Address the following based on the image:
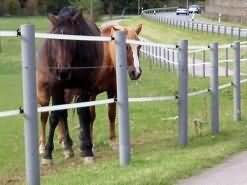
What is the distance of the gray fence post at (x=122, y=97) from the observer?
8.79 m

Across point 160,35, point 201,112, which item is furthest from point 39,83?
point 160,35

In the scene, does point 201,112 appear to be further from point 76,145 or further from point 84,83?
point 84,83

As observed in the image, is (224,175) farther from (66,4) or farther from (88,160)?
(66,4)

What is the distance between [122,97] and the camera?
8.85 m

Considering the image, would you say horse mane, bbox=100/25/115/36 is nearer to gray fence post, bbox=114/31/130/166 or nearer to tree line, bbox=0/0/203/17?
gray fence post, bbox=114/31/130/166

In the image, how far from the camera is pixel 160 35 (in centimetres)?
6644

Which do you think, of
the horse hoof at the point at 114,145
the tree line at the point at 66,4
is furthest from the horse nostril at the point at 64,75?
the tree line at the point at 66,4

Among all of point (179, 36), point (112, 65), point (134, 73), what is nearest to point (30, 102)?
point (134, 73)

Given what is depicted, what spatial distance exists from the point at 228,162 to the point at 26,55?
136 inches

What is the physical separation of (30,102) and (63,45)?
2.68 m

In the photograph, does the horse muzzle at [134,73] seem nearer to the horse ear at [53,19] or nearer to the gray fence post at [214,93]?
the horse ear at [53,19]

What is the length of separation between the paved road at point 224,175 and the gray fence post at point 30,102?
1.62 metres

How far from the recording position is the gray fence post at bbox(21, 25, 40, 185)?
23.2 ft

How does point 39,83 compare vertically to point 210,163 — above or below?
above
